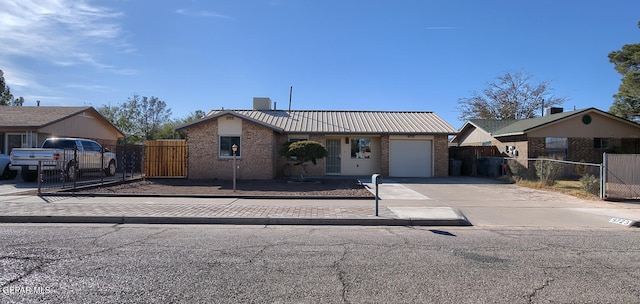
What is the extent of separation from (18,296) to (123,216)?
473 centimetres

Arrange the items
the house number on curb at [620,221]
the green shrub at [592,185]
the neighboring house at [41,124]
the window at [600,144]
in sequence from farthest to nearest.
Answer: the window at [600,144] < the neighboring house at [41,124] < the green shrub at [592,185] < the house number on curb at [620,221]

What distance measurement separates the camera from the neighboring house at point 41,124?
20.8 meters

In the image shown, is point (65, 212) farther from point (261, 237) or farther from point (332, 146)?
point (332, 146)

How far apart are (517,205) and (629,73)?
18851 mm

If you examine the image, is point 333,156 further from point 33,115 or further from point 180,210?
point 33,115

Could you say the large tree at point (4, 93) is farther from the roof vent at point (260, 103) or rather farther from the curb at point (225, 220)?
the curb at point (225, 220)

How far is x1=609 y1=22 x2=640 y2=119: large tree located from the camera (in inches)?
910

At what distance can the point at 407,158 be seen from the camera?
21469 mm

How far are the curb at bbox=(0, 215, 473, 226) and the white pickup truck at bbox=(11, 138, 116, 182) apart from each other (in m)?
5.23

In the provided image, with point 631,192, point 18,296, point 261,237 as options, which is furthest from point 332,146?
point 18,296

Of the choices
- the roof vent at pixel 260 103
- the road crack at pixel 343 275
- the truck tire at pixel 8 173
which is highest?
the roof vent at pixel 260 103

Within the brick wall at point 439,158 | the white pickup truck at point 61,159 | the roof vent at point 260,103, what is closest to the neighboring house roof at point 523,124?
the brick wall at point 439,158

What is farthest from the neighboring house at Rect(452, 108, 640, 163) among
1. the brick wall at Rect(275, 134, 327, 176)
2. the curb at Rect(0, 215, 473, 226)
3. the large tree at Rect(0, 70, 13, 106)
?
the large tree at Rect(0, 70, 13, 106)

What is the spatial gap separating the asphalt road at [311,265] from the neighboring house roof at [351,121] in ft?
38.7
